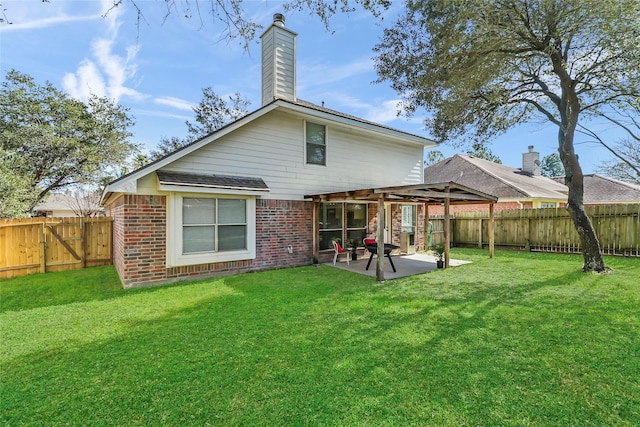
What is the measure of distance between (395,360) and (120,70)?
696 centimetres

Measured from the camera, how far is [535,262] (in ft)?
31.6

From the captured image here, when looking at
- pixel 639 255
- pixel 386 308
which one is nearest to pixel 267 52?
pixel 386 308

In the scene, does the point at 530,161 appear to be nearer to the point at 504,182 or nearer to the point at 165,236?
the point at 504,182

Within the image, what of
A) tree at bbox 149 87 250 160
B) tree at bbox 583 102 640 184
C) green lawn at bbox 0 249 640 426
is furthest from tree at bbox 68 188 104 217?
tree at bbox 583 102 640 184

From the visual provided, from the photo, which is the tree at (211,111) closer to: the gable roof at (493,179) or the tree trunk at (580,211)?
the gable roof at (493,179)

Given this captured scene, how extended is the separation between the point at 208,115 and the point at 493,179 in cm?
2286

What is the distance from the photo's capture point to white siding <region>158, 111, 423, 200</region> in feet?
25.8

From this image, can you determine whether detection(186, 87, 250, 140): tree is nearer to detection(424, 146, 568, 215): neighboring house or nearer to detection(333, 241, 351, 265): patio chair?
detection(424, 146, 568, 215): neighboring house

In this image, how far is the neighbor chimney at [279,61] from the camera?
9320 mm

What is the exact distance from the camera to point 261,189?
26.0 feet

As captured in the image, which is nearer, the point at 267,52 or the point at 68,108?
Result: the point at 267,52

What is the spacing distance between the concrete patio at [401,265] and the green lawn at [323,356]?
1.79 meters

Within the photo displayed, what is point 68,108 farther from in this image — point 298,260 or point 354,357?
point 354,357

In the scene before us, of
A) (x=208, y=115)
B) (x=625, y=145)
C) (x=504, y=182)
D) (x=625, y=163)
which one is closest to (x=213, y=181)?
(x=504, y=182)
